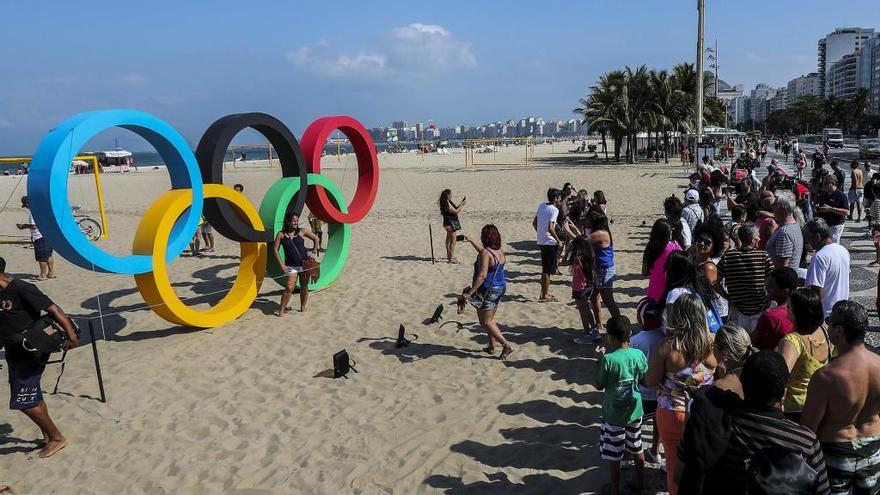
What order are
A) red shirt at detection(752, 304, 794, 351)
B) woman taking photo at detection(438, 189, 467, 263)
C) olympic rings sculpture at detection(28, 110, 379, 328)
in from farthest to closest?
woman taking photo at detection(438, 189, 467, 263), olympic rings sculpture at detection(28, 110, 379, 328), red shirt at detection(752, 304, 794, 351)

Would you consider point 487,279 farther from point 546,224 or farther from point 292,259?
point 292,259

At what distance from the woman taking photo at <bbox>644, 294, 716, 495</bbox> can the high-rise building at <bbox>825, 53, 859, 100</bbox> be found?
165 metres

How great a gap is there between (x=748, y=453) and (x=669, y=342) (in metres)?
1.10

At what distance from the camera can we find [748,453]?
2.53 m

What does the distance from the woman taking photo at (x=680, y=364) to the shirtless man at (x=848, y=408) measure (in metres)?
0.63

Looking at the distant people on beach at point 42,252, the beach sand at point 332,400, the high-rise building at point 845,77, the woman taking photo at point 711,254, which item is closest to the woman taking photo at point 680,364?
the beach sand at point 332,400

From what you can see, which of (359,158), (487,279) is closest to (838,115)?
(359,158)

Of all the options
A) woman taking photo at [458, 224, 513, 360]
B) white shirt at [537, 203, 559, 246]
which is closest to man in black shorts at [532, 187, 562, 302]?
white shirt at [537, 203, 559, 246]

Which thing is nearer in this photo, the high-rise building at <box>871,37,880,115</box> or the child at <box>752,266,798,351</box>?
the child at <box>752,266,798,351</box>

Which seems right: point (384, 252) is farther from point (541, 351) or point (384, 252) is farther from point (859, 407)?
point (859, 407)

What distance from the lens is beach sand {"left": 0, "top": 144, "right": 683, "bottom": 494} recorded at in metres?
4.68

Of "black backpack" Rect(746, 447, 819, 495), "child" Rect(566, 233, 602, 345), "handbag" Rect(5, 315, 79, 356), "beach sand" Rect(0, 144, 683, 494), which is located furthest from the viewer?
"child" Rect(566, 233, 602, 345)

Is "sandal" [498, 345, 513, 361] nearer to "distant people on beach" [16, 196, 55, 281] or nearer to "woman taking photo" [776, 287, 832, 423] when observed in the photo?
"woman taking photo" [776, 287, 832, 423]

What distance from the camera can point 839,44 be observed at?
6949 inches
